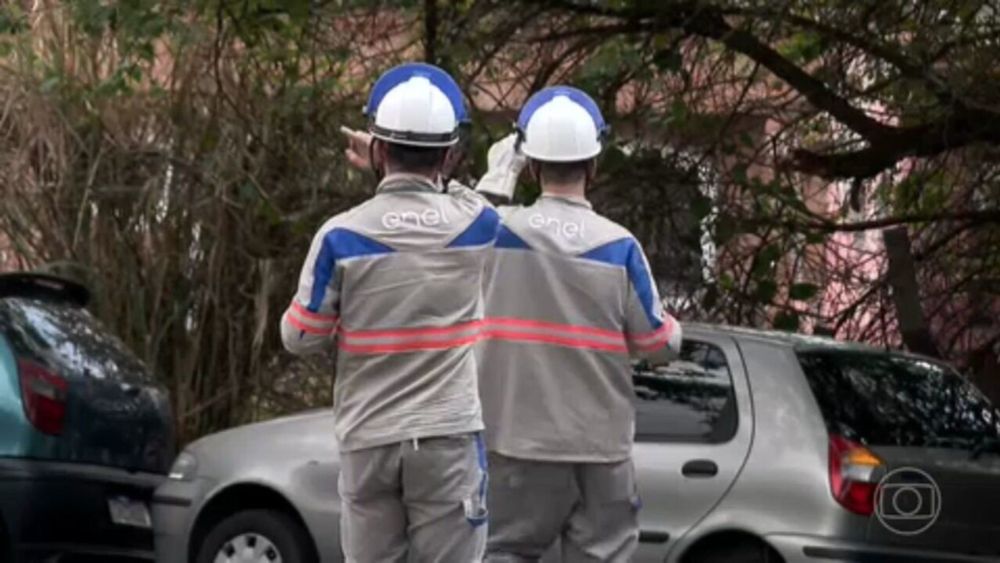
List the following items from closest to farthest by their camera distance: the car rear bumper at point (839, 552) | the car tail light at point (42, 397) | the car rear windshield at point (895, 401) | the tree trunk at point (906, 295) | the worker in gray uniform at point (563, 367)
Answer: the worker in gray uniform at point (563, 367)
the car rear bumper at point (839, 552)
the car rear windshield at point (895, 401)
the car tail light at point (42, 397)
the tree trunk at point (906, 295)

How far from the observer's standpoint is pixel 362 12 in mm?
10703

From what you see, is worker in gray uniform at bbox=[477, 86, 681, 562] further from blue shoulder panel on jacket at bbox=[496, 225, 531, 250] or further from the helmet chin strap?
the helmet chin strap

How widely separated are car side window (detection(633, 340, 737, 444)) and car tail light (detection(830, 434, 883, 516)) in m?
0.48

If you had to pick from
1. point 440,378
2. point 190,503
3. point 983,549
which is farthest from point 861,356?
point 440,378

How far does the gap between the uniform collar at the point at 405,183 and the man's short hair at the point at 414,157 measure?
20 mm

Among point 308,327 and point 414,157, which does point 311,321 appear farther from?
point 414,157

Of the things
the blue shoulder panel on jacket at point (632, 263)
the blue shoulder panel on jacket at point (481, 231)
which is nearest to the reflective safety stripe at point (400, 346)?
the blue shoulder panel on jacket at point (481, 231)

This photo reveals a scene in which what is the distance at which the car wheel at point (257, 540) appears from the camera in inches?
374

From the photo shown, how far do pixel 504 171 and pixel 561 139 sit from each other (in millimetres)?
238

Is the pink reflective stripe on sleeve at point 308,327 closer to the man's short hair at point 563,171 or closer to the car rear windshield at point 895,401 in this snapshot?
the man's short hair at point 563,171

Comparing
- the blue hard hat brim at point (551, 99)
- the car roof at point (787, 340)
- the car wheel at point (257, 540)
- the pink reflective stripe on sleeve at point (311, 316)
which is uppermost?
the blue hard hat brim at point (551, 99)

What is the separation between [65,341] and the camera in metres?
9.53

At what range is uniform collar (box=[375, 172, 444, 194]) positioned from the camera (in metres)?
5.93

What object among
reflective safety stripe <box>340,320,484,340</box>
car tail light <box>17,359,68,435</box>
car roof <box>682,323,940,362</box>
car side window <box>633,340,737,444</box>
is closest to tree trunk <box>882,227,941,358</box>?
car roof <box>682,323,940,362</box>
